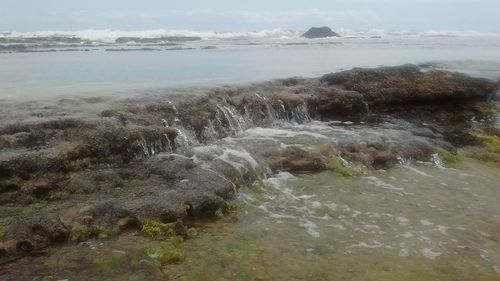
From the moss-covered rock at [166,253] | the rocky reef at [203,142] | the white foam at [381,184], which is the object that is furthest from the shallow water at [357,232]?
the rocky reef at [203,142]

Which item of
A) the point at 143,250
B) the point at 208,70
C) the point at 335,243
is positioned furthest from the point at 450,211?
the point at 208,70

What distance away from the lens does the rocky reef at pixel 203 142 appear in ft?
26.6

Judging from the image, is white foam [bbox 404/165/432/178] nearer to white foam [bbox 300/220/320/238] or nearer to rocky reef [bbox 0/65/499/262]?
rocky reef [bbox 0/65/499/262]

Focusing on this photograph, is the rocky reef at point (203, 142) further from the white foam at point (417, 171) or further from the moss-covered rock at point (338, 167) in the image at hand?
the white foam at point (417, 171)

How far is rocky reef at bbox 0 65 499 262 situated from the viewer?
8.12m

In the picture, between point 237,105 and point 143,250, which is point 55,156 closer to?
point 143,250

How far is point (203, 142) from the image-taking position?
13188mm

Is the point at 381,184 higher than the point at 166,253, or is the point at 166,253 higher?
the point at 166,253

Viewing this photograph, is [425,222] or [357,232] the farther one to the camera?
[425,222]

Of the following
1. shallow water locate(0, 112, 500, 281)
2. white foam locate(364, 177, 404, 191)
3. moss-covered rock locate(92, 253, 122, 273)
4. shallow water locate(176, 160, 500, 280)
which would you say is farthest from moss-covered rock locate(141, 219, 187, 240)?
white foam locate(364, 177, 404, 191)

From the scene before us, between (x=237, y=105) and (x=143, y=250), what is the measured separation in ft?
28.6

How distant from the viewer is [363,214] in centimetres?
911

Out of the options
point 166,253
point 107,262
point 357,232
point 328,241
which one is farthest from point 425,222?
point 107,262

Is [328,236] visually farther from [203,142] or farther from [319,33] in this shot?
[319,33]
